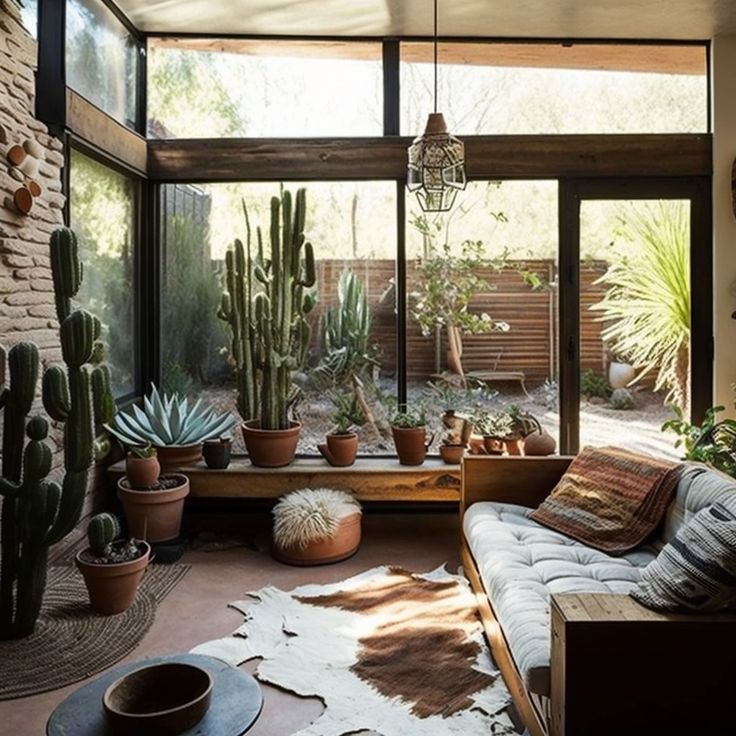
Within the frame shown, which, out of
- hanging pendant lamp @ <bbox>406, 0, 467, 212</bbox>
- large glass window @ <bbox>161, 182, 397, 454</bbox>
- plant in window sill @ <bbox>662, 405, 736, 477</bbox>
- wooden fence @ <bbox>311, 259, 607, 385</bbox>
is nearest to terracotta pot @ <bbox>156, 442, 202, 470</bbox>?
large glass window @ <bbox>161, 182, 397, 454</bbox>

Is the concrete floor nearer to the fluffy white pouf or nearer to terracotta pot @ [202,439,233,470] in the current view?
the fluffy white pouf

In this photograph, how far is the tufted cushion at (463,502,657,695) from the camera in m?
1.94

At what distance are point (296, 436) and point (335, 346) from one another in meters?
0.64

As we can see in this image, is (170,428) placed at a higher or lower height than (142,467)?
higher

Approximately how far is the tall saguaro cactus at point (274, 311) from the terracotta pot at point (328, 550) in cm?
72

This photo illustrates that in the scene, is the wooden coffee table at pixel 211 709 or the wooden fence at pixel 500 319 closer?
the wooden coffee table at pixel 211 709

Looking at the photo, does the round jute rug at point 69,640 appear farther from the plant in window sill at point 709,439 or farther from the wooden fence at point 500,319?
the plant in window sill at point 709,439

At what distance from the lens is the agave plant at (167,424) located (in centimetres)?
391

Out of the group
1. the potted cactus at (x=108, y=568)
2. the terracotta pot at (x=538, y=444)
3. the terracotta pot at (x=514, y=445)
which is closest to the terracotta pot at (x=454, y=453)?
the terracotta pot at (x=514, y=445)

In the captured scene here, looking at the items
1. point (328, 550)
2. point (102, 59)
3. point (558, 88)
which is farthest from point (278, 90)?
point (328, 550)

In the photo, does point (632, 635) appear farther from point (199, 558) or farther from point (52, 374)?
point (199, 558)

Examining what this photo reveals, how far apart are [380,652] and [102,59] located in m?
3.38

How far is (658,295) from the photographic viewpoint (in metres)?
4.25

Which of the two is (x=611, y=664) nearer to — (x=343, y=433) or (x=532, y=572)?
(x=532, y=572)
